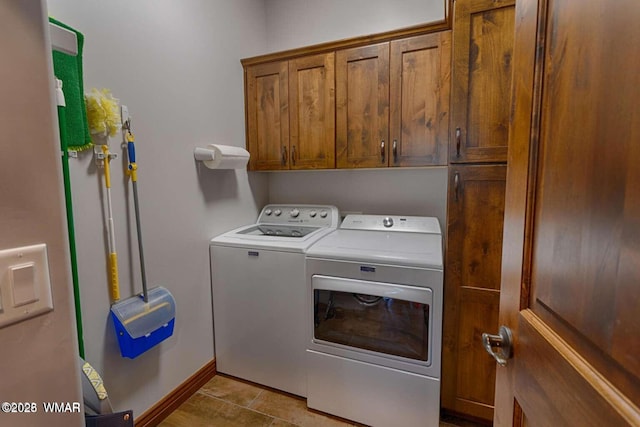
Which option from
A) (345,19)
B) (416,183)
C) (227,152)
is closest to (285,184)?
(227,152)

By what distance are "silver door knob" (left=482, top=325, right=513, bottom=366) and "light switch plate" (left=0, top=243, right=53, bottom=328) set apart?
892 millimetres

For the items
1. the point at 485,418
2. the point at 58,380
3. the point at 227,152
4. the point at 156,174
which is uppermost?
the point at 227,152

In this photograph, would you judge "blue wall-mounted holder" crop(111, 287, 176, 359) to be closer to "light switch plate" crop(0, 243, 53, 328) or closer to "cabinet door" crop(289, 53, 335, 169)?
"light switch plate" crop(0, 243, 53, 328)

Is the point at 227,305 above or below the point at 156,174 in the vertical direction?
below

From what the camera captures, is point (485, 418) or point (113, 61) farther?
point (485, 418)

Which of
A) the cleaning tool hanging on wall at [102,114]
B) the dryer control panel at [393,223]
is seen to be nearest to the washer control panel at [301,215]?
the dryer control panel at [393,223]

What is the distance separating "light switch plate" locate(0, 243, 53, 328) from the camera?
0.45 m

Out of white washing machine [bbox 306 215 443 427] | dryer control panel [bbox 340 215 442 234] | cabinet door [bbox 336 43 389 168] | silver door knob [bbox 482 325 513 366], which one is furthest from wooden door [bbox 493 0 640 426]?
dryer control panel [bbox 340 215 442 234]

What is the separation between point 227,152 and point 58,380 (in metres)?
1.57

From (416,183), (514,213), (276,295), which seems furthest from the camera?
(416,183)

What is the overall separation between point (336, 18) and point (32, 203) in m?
2.50

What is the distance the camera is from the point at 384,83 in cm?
193

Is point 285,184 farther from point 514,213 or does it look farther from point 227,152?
point 514,213

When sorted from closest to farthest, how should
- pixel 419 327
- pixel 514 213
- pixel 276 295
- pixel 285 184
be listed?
pixel 514 213 < pixel 419 327 < pixel 276 295 < pixel 285 184
